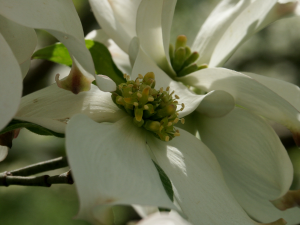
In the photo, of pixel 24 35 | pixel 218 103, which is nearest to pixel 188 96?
pixel 218 103

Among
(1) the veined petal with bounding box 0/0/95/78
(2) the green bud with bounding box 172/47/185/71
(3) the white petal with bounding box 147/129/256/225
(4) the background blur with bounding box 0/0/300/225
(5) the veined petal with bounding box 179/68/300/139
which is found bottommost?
(4) the background blur with bounding box 0/0/300/225

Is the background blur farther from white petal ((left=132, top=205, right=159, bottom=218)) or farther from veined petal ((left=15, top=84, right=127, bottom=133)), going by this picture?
veined petal ((left=15, top=84, right=127, bottom=133))

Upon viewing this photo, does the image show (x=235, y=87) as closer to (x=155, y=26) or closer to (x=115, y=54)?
(x=155, y=26)

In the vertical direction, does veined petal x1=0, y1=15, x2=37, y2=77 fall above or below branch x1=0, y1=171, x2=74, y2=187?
above

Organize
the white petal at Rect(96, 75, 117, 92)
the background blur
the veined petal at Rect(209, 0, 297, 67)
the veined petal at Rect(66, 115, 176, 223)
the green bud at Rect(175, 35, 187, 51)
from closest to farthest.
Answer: the veined petal at Rect(66, 115, 176, 223), the white petal at Rect(96, 75, 117, 92), the veined petal at Rect(209, 0, 297, 67), the green bud at Rect(175, 35, 187, 51), the background blur

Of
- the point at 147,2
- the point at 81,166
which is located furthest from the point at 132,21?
the point at 81,166

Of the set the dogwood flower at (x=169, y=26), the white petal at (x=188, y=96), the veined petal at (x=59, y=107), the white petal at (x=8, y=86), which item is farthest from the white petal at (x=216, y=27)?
the white petal at (x=8, y=86)

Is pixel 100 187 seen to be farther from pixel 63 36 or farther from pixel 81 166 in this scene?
pixel 63 36

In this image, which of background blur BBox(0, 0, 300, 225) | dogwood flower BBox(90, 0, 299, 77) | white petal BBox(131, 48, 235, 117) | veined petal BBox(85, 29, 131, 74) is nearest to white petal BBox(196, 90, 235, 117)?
white petal BBox(131, 48, 235, 117)
